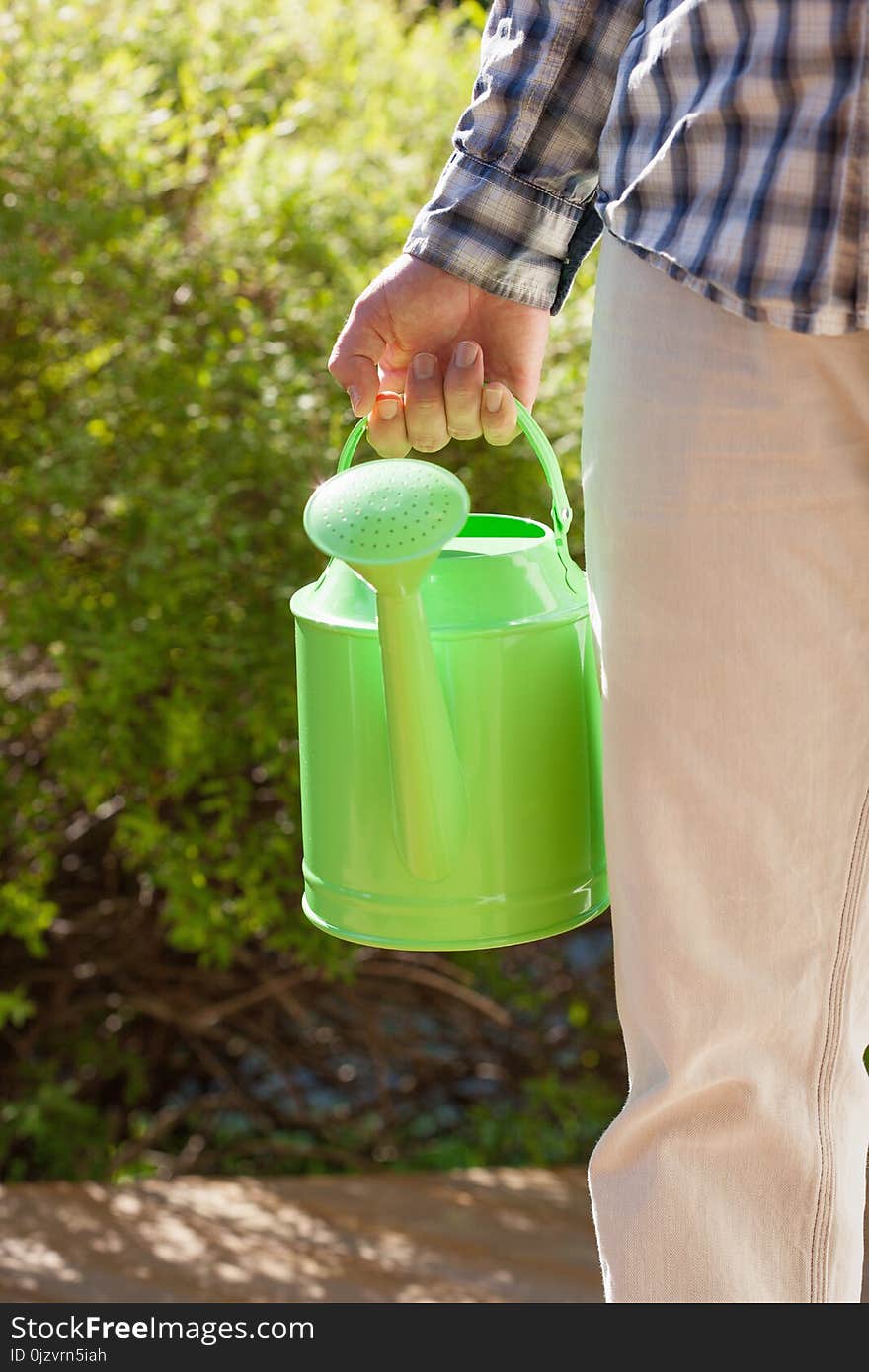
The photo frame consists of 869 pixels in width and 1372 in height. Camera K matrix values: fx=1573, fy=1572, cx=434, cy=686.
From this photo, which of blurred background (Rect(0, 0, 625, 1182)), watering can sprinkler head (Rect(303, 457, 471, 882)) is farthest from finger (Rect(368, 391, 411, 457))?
blurred background (Rect(0, 0, 625, 1182))

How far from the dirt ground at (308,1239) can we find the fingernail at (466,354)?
1.45m

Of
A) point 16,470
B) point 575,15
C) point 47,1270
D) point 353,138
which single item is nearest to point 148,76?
point 353,138

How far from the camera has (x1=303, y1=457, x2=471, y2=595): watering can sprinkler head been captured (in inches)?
48.3

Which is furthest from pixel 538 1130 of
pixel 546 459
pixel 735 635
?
pixel 735 635

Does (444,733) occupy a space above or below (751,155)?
below

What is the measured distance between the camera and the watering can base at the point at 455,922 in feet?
4.40

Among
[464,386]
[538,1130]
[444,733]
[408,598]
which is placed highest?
[464,386]

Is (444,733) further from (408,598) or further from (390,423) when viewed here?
(390,423)

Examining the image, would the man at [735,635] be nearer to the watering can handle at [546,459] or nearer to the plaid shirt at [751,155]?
the plaid shirt at [751,155]

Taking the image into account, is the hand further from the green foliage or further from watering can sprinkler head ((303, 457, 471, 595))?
the green foliage

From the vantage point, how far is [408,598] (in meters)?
1.25

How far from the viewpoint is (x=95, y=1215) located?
8.20ft

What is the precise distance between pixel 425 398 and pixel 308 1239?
1.54 meters
